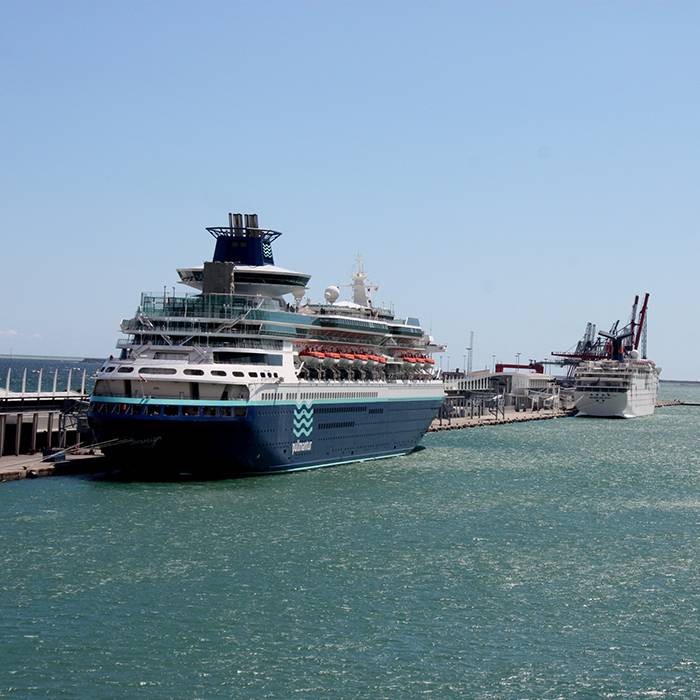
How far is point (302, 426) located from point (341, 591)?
23.3 meters

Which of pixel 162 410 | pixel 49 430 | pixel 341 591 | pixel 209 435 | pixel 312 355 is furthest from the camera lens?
pixel 312 355

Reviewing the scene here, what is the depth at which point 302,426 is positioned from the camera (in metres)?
54.1

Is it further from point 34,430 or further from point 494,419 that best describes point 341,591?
point 494,419

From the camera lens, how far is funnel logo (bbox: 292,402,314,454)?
53344 millimetres

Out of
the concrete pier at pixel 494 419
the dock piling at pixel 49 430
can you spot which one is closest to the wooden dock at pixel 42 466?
the dock piling at pixel 49 430

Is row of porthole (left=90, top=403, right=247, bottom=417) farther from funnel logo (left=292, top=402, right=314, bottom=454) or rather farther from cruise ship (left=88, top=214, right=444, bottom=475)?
funnel logo (left=292, top=402, right=314, bottom=454)

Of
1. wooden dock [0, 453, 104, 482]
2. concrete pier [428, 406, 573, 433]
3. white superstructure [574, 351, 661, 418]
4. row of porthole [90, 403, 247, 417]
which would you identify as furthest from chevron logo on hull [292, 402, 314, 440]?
white superstructure [574, 351, 661, 418]

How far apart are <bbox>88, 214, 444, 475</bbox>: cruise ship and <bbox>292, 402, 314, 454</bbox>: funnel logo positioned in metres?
0.06

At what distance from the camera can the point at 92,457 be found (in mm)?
54094

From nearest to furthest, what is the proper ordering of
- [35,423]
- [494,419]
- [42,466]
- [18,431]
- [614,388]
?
[42,466]
[18,431]
[35,423]
[494,419]
[614,388]

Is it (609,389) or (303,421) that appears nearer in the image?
(303,421)

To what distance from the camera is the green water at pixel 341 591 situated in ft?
79.7

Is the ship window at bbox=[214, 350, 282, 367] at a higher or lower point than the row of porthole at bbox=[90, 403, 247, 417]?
higher

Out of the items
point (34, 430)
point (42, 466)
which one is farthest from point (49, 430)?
point (42, 466)
